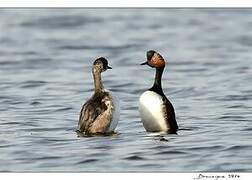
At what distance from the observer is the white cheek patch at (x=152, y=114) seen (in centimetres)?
1705

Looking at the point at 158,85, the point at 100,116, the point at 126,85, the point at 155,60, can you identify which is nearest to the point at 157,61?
the point at 155,60

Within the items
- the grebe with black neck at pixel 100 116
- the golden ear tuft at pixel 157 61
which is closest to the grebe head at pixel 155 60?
the golden ear tuft at pixel 157 61

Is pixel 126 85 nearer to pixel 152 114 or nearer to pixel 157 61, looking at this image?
pixel 157 61

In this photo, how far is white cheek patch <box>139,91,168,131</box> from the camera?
17047mm

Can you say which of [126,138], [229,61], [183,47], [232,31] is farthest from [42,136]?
[232,31]

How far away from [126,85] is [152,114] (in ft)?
18.9

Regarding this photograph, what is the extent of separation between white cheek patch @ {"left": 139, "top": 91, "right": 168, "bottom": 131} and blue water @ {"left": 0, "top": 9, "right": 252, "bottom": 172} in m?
0.21

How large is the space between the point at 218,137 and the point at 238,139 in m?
0.30

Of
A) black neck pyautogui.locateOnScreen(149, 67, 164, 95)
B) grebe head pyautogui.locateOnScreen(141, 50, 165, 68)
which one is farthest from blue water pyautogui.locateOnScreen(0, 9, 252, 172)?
grebe head pyautogui.locateOnScreen(141, 50, 165, 68)

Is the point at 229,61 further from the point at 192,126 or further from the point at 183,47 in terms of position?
the point at 192,126

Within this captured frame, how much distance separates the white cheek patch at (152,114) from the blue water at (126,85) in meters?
0.21

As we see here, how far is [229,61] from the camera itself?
88.3 feet

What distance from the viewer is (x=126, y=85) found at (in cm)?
2277

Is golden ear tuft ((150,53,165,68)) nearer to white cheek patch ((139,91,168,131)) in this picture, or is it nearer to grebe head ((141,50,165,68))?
grebe head ((141,50,165,68))
